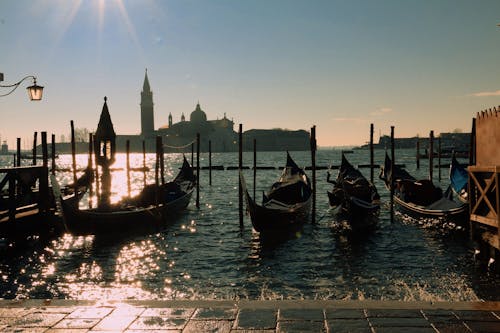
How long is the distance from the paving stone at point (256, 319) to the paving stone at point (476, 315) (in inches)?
65.1

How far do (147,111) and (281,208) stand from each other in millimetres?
141750

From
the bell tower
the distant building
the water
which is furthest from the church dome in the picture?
the water

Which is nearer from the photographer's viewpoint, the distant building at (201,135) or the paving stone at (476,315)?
the paving stone at (476,315)

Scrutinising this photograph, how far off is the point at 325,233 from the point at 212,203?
10.8 metres

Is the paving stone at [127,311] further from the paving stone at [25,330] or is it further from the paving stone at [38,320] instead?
the paving stone at [25,330]

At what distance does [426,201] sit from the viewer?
52.6 feet

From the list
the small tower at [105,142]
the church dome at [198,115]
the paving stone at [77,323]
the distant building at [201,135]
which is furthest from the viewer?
the church dome at [198,115]

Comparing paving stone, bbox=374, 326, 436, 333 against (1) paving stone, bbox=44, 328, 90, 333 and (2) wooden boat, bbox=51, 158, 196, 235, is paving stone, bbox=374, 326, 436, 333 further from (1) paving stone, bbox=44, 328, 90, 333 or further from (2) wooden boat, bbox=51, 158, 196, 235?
(2) wooden boat, bbox=51, 158, 196, 235

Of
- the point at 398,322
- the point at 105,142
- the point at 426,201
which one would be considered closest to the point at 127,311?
the point at 398,322

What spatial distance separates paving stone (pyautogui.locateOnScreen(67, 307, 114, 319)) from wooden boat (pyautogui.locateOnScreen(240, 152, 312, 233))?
7750mm

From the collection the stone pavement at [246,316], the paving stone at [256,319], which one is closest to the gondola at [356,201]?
the stone pavement at [246,316]

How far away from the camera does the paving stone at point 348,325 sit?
12.2ft

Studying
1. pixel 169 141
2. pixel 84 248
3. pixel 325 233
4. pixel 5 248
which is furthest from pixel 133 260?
pixel 169 141

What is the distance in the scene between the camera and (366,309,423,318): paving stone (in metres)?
4.00
